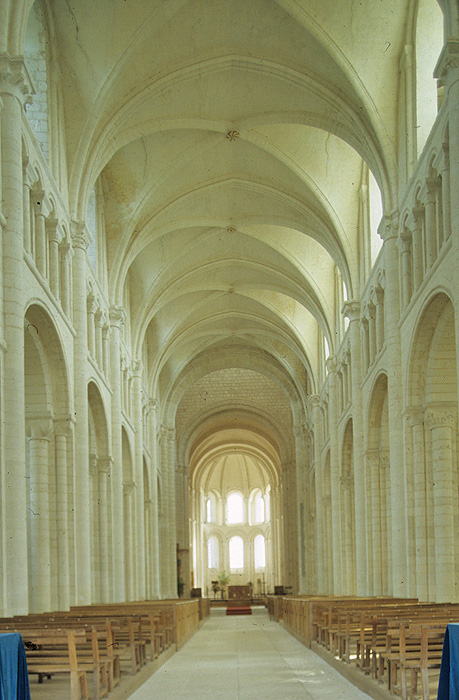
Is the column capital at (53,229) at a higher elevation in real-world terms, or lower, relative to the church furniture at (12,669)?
higher

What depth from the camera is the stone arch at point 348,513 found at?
31125 mm

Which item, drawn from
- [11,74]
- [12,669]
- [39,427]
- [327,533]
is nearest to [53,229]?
[39,427]

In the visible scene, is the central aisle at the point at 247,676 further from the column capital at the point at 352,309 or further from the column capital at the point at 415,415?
the column capital at the point at 352,309

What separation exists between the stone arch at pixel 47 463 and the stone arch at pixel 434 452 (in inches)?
299

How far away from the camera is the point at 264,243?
33188mm

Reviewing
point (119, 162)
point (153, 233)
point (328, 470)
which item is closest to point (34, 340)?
point (119, 162)

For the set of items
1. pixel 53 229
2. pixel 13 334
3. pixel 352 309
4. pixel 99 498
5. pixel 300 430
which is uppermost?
pixel 53 229

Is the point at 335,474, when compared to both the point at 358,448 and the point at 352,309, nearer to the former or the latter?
the point at 358,448

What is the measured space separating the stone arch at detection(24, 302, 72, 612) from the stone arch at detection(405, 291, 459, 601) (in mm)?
7595

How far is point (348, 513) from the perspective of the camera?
31.5m

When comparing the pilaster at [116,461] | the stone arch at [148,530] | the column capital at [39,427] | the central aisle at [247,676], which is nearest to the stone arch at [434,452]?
the central aisle at [247,676]

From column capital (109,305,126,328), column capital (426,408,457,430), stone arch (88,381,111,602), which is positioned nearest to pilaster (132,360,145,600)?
column capital (109,305,126,328)

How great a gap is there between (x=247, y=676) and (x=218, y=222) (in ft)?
64.9

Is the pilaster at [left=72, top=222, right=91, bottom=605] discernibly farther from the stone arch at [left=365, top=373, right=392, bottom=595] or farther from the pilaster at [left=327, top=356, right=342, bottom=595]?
the pilaster at [left=327, top=356, right=342, bottom=595]
